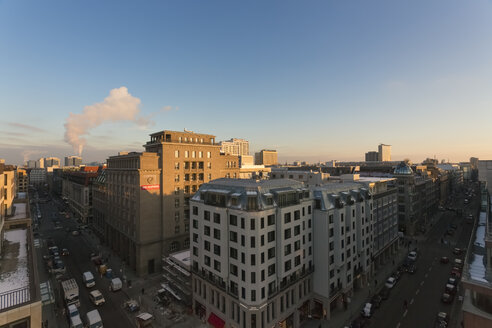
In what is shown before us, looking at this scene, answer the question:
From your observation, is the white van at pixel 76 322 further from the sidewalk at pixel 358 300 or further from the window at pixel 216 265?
the sidewalk at pixel 358 300

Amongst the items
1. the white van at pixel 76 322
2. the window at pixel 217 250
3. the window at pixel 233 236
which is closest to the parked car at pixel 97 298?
the white van at pixel 76 322

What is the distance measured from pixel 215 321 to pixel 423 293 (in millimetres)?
44693

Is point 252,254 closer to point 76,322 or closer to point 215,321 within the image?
point 215,321

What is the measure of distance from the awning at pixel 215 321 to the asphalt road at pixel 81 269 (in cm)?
1420

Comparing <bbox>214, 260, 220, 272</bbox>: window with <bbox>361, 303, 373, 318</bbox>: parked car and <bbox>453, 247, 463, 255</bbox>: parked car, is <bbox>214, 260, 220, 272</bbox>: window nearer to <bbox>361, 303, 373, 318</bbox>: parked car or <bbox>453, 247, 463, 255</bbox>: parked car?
<bbox>361, 303, 373, 318</bbox>: parked car

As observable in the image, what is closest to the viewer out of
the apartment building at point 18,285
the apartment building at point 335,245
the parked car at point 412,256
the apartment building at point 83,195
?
the apartment building at point 18,285

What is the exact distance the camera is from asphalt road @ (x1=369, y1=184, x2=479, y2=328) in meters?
42.6

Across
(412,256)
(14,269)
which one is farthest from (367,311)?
(14,269)

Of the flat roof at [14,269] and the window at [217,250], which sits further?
the window at [217,250]

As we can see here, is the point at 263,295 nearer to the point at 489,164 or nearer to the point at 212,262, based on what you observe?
the point at 212,262

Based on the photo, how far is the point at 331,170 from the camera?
148000 mm

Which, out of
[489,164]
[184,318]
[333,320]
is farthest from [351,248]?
[489,164]

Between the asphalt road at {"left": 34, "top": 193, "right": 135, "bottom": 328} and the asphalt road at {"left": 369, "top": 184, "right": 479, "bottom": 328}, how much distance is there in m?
48.0

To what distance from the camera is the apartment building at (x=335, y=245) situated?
44.1 meters
